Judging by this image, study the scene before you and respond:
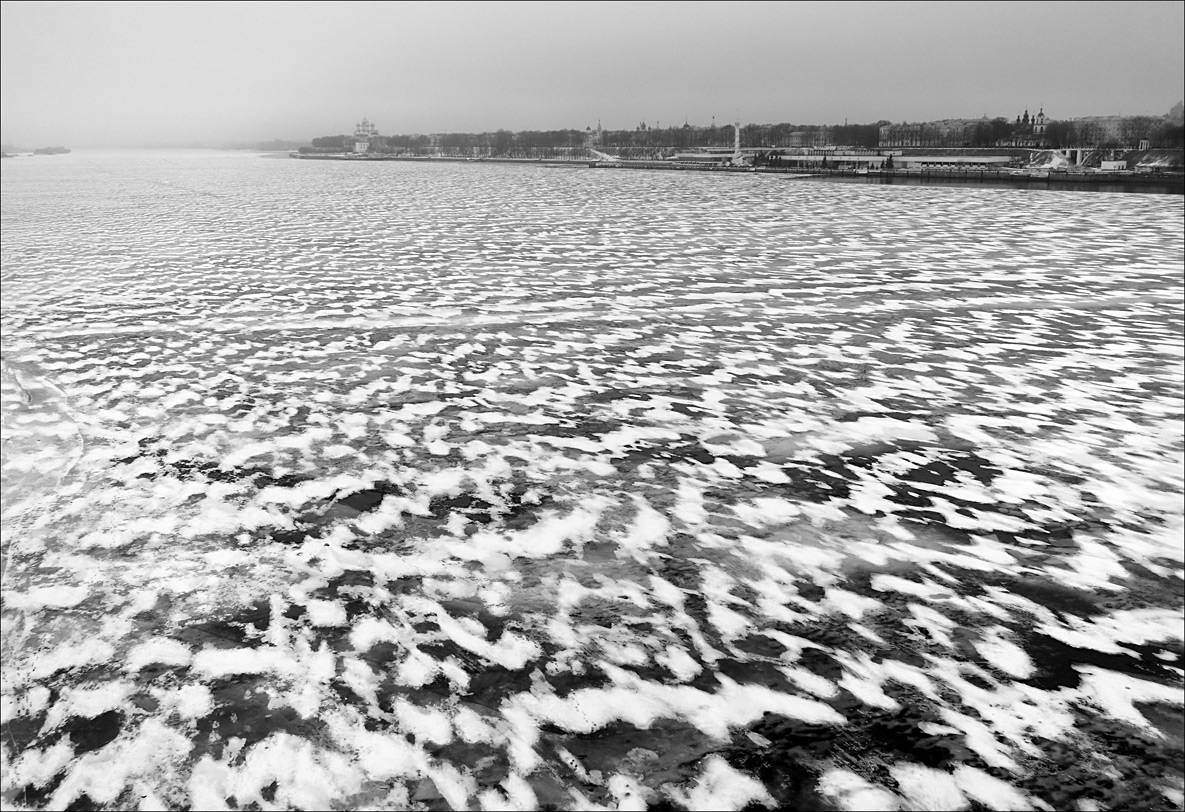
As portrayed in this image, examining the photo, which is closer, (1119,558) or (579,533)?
(1119,558)

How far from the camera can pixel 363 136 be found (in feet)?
605

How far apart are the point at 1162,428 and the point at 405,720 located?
452 cm

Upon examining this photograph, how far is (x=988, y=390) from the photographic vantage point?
519 cm

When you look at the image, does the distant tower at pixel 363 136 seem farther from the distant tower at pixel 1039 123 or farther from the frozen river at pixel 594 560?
the frozen river at pixel 594 560

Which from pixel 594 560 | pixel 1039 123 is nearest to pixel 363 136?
pixel 1039 123

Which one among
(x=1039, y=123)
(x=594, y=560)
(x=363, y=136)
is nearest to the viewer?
(x=594, y=560)

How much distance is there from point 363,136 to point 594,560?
20001 cm

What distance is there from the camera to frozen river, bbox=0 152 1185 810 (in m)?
2.14

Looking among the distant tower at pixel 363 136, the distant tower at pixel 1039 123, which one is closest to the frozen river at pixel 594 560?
the distant tower at pixel 1039 123

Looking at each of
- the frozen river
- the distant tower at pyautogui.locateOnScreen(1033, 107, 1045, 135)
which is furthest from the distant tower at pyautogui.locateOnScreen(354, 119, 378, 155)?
the frozen river

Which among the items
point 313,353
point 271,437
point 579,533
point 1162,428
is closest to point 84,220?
point 313,353

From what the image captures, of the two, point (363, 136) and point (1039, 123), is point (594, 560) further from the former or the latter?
point (363, 136)

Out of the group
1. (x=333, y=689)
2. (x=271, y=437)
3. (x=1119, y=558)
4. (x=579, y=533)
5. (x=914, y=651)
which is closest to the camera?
(x=333, y=689)

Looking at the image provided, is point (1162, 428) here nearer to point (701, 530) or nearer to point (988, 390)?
point (988, 390)
